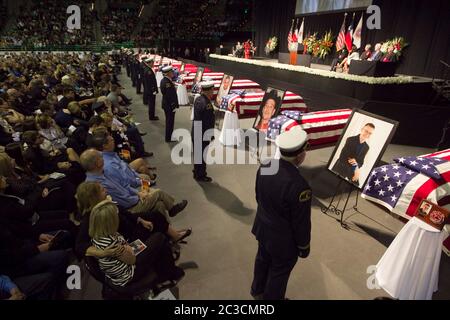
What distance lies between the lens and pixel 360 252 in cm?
335

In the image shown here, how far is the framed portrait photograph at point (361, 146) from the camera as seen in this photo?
3324 millimetres

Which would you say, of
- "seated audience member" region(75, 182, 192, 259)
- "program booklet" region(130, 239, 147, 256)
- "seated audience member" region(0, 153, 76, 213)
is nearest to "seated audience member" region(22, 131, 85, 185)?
"seated audience member" region(0, 153, 76, 213)

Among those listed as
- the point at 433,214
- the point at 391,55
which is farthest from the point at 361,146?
the point at 391,55

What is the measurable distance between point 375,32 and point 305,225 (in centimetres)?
1203

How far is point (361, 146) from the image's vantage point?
3553mm

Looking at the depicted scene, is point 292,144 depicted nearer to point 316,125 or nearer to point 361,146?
point 361,146

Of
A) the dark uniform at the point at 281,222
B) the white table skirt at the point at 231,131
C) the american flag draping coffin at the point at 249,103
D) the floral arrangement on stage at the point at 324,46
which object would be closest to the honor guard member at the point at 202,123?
the white table skirt at the point at 231,131

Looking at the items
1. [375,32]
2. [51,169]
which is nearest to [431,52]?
[375,32]

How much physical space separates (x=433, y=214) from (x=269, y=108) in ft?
12.1

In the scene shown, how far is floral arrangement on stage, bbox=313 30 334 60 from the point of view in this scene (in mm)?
13422

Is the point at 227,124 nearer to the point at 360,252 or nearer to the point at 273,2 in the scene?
the point at 360,252

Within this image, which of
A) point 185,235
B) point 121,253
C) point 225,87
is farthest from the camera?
point 225,87

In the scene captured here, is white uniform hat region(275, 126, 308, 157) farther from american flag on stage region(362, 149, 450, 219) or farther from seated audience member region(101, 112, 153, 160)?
seated audience member region(101, 112, 153, 160)

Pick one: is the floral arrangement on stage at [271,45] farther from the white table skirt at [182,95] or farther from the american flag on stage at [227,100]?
the american flag on stage at [227,100]
